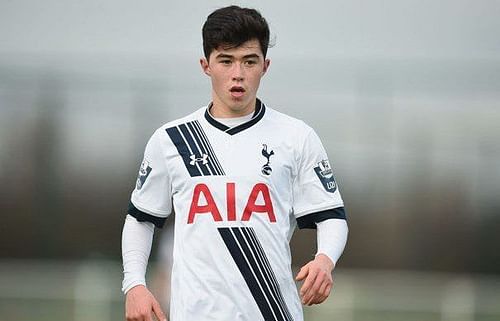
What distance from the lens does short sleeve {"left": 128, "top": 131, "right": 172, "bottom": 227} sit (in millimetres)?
3045

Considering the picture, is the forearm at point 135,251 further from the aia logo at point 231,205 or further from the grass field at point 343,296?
the grass field at point 343,296

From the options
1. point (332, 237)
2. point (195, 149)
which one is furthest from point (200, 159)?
point (332, 237)

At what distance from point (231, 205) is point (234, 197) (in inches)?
0.9

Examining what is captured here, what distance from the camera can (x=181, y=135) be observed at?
3041 mm

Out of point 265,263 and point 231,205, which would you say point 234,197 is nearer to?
point 231,205

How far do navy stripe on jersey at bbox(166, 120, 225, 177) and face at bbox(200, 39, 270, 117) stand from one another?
0.11 metres

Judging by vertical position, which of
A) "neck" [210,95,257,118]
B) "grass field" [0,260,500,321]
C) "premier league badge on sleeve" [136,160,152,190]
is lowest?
"grass field" [0,260,500,321]

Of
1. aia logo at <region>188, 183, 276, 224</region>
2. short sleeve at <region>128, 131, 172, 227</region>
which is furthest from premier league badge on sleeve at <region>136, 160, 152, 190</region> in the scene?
aia logo at <region>188, 183, 276, 224</region>

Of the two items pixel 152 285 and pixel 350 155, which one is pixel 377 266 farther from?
pixel 152 285

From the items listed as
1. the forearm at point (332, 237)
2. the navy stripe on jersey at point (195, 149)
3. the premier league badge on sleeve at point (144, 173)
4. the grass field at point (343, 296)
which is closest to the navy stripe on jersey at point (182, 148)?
the navy stripe on jersey at point (195, 149)

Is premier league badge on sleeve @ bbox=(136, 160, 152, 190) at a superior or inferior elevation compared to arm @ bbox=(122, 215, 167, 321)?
superior

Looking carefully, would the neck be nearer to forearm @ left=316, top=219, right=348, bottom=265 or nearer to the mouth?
the mouth

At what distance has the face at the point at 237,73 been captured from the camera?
2.95 meters

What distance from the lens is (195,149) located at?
9.80ft
